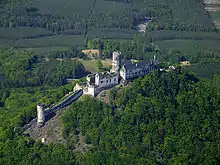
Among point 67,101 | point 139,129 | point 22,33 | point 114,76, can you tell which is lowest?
point 139,129

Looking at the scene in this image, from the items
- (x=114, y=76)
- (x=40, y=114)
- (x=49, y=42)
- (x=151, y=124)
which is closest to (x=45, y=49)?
(x=49, y=42)

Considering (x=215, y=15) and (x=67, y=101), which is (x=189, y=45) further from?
(x=67, y=101)

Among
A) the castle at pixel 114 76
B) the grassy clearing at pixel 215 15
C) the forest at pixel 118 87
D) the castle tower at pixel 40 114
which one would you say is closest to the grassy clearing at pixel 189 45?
the forest at pixel 118 87

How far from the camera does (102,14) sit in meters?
124

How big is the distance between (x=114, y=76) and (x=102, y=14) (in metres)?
57.4

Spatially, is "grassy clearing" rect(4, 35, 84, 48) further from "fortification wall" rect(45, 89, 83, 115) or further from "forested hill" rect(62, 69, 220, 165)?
"forested hill" rect(62, 69, 220, 165)

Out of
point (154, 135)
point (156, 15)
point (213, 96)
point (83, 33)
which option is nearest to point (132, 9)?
point (156, 15)

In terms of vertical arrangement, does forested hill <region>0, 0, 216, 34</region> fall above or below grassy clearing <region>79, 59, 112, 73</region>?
above

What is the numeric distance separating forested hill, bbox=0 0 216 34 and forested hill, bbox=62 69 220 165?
4902 cm

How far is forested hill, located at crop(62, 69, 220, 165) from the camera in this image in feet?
205

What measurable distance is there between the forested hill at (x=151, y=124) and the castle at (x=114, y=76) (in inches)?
47.9

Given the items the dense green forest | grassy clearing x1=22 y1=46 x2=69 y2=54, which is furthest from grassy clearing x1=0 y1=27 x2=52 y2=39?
the dense green forest

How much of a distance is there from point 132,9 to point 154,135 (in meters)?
68.0

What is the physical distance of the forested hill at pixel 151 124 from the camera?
6234 centimetres
